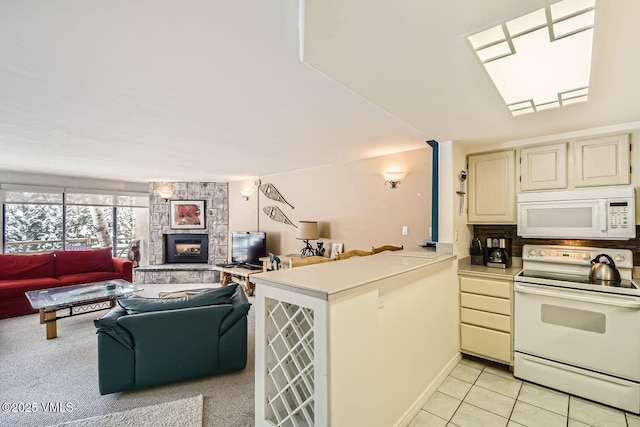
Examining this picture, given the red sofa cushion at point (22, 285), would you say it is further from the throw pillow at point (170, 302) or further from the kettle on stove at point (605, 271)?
the kettle on stove at point (605, 271)

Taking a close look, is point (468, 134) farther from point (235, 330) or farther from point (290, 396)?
point (235, 330)

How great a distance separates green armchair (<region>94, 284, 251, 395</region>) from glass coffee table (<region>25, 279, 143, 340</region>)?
1659 mm

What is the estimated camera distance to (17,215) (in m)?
5.51

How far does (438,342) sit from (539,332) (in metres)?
0.83

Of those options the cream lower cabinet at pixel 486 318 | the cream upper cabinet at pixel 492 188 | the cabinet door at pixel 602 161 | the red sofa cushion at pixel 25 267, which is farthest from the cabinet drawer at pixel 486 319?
the red sofa cushion at pixel 25 267

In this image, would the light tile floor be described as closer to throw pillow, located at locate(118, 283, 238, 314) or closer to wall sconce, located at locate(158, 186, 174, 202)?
throw pillow, located at locate(118, 283, 238, 314)

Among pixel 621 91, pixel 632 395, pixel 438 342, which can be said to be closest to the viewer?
pixel 621 91

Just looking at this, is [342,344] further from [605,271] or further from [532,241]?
[532,241]

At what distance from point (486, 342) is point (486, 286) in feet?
1.69

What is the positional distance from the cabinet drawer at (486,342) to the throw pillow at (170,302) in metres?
2.29

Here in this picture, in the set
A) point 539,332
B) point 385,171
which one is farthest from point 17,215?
point 539,332

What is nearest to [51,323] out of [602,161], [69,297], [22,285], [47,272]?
[69,297]

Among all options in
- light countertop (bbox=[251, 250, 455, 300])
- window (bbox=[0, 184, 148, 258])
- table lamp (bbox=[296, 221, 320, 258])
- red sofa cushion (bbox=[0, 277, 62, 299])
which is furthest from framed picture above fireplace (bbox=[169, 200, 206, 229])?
light countertop (bbox=[251, 250, 455, 300])

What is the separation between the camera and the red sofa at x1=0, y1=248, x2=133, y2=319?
4.07 m
